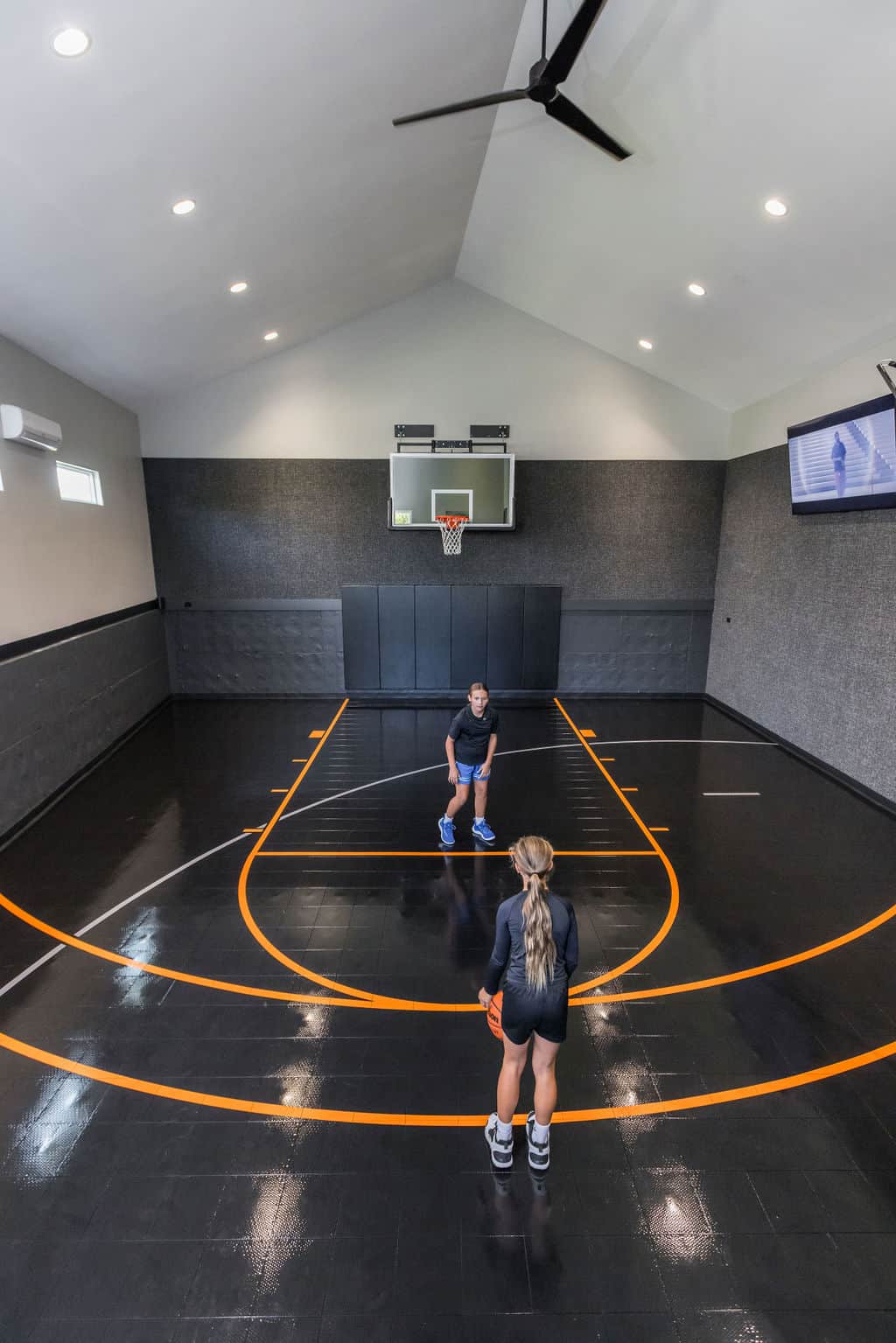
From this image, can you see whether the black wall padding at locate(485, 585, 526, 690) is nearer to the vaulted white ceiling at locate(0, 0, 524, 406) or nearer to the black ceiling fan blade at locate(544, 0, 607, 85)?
the vaulted white ceiling at locate(0, 0, 524, 406)

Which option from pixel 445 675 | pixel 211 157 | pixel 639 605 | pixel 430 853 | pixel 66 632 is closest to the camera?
pixel 211 157

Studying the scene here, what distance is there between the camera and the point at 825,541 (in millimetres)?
7188

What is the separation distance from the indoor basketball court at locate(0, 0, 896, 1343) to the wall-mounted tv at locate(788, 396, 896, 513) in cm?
5

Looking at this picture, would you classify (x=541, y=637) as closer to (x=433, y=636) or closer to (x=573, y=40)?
(x=433, y=636)

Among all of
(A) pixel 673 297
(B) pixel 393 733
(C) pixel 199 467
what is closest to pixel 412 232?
(A) pixel 673 297

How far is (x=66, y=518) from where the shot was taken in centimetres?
703

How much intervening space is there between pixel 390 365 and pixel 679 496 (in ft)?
15.7

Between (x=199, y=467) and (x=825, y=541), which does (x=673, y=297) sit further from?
(x=199, y=467)

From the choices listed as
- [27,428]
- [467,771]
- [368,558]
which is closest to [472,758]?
[467,771]

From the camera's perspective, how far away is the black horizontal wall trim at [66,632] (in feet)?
19.4

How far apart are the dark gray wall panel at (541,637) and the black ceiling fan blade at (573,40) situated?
249 inches

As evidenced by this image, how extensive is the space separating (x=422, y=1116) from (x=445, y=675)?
731 centimetres

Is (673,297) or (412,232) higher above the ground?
(412,232)

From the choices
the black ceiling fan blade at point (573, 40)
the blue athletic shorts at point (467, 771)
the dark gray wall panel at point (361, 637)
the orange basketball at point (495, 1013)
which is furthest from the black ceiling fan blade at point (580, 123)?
the dark gray wall panel at point (361, 637)
